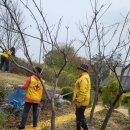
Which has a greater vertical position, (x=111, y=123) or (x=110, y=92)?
(x=110, y=92)

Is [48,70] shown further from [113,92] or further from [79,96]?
[79,96]

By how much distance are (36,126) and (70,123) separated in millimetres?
1147

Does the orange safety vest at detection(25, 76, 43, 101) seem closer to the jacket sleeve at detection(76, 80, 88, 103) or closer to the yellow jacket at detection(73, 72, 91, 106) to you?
the yellow jacket at detection(73, 72, 91, 106)

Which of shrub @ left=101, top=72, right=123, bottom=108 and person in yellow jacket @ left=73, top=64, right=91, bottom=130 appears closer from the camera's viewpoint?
person in yellow jacket @ left=73, top=64, right=91, bottom=130

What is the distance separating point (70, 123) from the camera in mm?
12109

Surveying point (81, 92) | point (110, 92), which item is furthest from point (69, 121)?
point (110, 92)

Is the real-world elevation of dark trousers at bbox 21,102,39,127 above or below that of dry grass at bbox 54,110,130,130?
above

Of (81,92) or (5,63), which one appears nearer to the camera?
(81,92)

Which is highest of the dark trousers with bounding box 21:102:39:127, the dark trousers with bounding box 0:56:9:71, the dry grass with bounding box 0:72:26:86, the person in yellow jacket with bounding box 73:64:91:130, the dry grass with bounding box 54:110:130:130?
the dark trousers with bounding box 0:56:9:71

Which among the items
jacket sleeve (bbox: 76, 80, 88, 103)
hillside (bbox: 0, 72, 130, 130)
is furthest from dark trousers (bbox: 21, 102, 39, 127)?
jacket sleeve (bbox: 76, 80, 88, 103)

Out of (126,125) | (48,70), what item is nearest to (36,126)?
(126,125)

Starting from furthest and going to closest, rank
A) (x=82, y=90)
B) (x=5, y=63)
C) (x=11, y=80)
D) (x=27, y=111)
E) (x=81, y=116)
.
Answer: (x=5, y=63), (x=11, y=80), (x=27, y=111), (x=81, y=116), (x=82, y=90)

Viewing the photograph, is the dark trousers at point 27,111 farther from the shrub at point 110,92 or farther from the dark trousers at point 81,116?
the shrub at point 110,92

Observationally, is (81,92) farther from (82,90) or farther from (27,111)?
(27,111)
